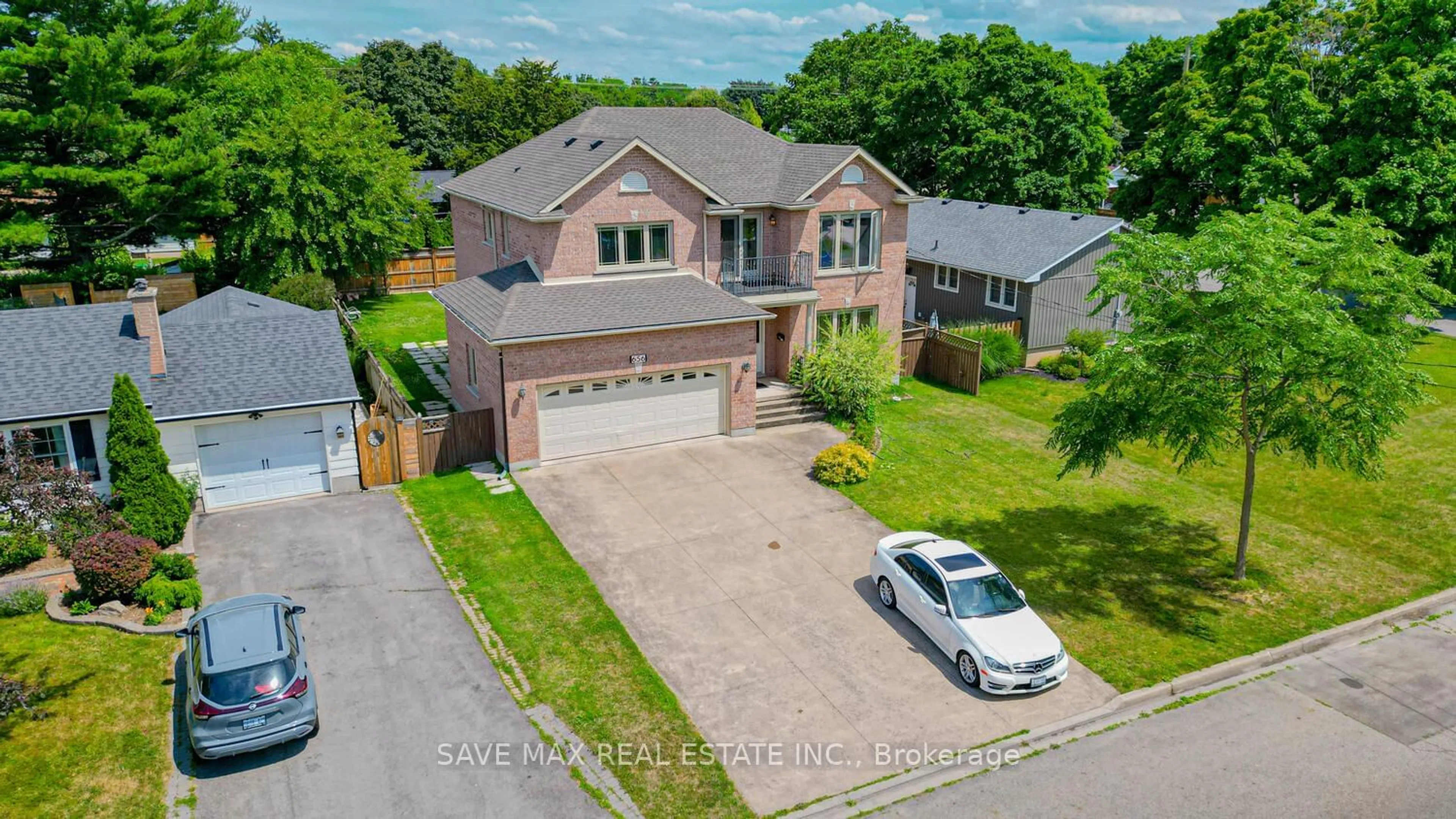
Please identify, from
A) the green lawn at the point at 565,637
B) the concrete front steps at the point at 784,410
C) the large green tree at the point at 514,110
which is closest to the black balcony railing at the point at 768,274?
the concrete front steps at the point at 784,410

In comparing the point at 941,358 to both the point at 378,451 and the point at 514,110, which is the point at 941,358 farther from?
the point at 514,110

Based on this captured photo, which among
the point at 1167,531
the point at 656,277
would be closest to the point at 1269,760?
the point at 1167,531

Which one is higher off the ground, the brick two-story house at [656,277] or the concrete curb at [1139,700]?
the brick two-story house at [656,277]

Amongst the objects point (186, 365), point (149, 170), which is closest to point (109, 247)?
point (149, 170)

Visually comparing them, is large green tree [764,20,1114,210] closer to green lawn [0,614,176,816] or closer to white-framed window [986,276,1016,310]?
white-framed window [986,276,1016,310]

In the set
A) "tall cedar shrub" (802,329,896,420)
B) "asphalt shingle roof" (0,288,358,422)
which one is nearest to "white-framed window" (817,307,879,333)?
"tall cedar shrub" (802,329,896,420)

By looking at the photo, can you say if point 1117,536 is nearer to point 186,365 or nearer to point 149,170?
point 186,365

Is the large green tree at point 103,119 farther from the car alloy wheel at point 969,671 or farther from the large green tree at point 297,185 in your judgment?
the car alloy wheel at point 969,671

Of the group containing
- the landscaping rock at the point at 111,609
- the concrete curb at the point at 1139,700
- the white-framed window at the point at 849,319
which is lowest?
the concrete curb at the point at 1139,700
